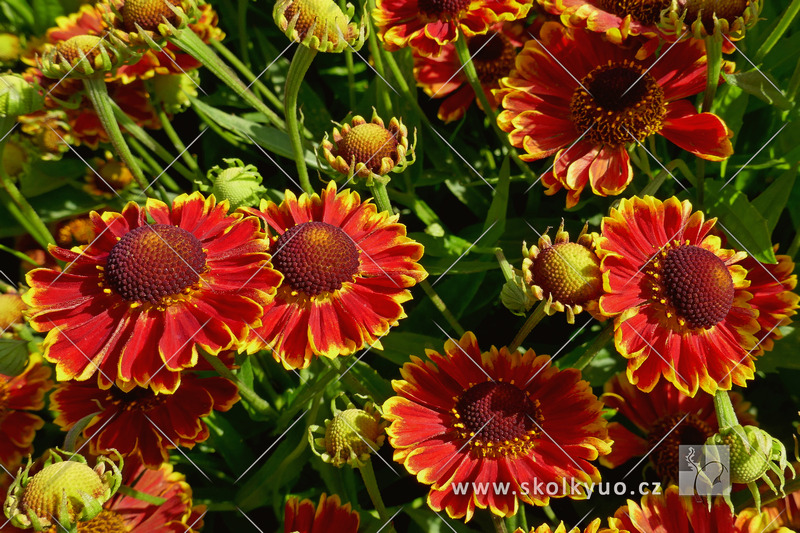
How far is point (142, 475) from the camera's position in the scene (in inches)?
48.1

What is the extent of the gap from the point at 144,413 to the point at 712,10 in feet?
3.27

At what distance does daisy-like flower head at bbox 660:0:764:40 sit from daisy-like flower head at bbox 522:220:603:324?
336 mm

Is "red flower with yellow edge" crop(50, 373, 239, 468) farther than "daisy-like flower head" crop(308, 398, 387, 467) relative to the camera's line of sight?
Yes

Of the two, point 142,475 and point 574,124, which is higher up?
point 574,124

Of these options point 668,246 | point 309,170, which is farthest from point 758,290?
point 309,170

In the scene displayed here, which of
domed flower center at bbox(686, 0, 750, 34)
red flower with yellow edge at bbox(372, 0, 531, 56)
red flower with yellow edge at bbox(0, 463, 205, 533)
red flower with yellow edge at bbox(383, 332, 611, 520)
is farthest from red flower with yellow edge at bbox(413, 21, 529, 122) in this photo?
red flower with yellow edge at bbox(0, 463, 205, 533)

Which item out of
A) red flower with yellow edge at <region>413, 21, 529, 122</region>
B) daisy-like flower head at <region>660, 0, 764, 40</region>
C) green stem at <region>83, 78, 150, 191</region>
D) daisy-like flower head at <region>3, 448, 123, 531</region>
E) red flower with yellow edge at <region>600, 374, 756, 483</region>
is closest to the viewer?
daisy-like flower head at <region>3, 448, 123, 531</region>

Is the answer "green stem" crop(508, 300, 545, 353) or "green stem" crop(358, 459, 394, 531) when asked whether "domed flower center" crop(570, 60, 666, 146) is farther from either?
"green stem" crop(358, 459, 394, 531)

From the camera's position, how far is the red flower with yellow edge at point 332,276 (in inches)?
38.2

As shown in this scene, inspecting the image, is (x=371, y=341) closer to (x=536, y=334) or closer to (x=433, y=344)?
(x=433, y=344)

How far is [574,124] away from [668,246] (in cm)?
29

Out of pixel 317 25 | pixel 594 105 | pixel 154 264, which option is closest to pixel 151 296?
pixel 154 264

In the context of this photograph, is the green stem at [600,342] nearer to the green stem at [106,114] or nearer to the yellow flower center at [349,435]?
the yellow flower center at [349,435]

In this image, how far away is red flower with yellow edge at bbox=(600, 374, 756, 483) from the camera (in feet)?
3.97
